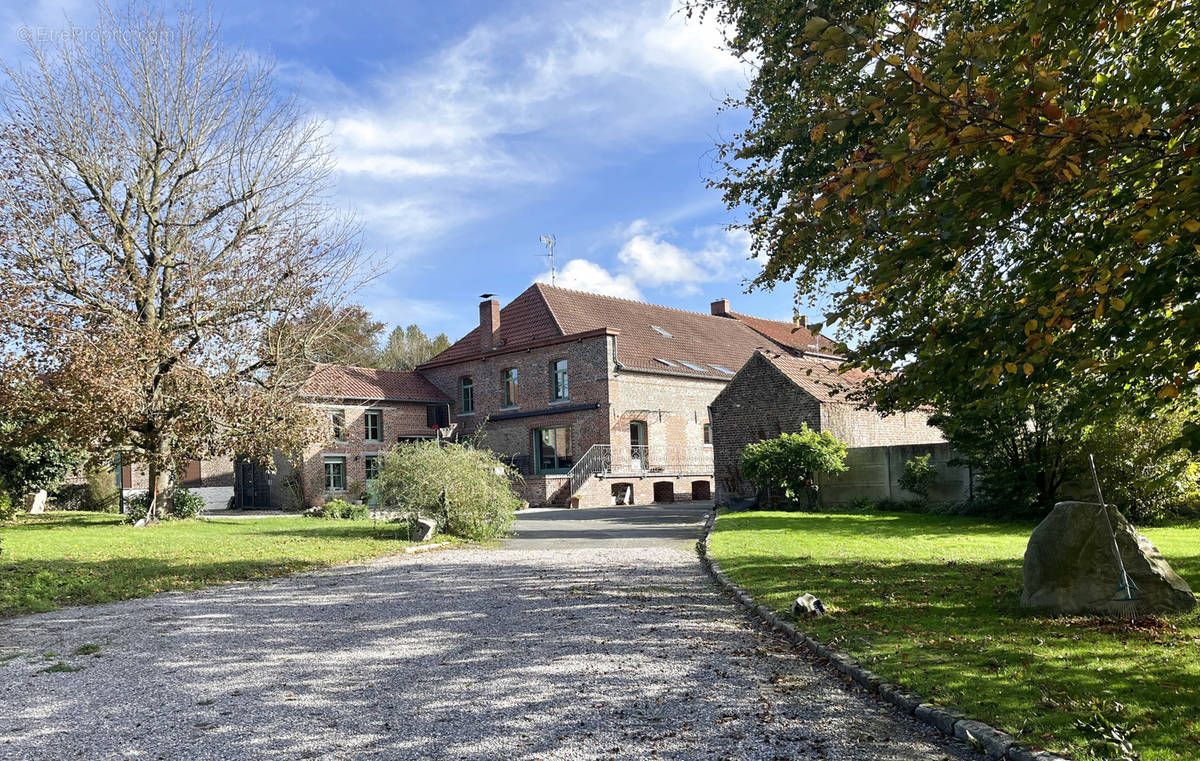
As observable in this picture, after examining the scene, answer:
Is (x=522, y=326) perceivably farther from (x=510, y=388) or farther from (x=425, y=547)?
(x=425, y=547)

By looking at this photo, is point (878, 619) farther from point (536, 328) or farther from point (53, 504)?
point (53, 504)

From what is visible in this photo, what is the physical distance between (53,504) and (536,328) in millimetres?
20521

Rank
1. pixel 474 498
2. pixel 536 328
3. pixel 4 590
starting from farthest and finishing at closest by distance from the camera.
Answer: pixel 536 328 → pixel 474 498 → pixel 4 590

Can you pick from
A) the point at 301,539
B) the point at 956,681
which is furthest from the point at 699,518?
the point at 956,681

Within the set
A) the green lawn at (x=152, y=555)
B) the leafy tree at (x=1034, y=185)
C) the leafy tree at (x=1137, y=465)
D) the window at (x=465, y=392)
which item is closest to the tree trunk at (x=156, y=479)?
the green lawn at (x=152, y=555)

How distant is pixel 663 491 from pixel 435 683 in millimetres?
27587

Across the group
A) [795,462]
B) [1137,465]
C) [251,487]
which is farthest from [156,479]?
[1137,465]

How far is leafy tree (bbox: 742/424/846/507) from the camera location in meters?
21.8

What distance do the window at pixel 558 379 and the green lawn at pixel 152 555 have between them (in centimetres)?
1357

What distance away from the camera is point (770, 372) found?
25.6 meters

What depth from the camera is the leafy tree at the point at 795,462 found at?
21828 mm

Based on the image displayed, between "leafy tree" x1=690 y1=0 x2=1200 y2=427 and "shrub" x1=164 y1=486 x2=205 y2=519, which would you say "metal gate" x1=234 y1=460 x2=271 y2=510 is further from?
"leafy tree" x1=690 y1=0 x2=1200 y2=427

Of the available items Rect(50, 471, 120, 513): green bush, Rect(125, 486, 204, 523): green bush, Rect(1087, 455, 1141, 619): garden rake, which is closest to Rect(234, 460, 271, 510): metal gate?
Rect(50, 471, 120, 513): green bush

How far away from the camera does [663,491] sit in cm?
3309
